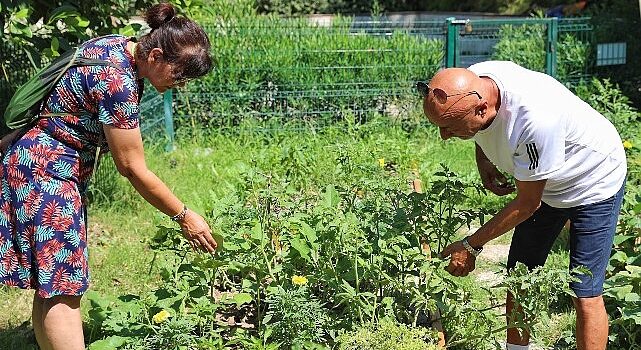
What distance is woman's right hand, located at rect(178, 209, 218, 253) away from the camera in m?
3.00

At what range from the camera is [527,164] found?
2865 mm

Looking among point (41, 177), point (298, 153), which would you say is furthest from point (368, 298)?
point (298, 153)

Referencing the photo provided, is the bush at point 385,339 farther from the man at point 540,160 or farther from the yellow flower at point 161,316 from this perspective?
the yellow flower at point 161,316

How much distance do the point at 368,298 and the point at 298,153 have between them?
2.64m

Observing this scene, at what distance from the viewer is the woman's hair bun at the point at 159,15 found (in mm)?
2859

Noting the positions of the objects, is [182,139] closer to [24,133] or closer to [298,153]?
[298,153]

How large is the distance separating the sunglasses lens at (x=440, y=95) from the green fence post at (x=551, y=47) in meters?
5.44

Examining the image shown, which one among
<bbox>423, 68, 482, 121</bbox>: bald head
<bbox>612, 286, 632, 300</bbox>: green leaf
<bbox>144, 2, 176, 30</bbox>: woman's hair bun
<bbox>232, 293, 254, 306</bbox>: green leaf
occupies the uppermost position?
<bbox>144, 2, 176, 30</bbox>: woman's hair bun

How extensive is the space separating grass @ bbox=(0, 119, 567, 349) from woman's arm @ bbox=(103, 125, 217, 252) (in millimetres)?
803

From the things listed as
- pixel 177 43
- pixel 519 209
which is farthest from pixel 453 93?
pixel 177 43

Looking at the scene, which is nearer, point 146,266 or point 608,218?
point 608,218

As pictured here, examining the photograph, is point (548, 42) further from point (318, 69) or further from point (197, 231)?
point (197, 231)

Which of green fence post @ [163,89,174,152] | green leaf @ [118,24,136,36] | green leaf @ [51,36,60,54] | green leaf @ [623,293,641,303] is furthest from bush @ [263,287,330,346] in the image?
green fence post @ [163,89,174,152]

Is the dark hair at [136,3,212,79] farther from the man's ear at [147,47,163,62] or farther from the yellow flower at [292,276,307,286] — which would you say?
the yellow flower at [292,276,307,286]
